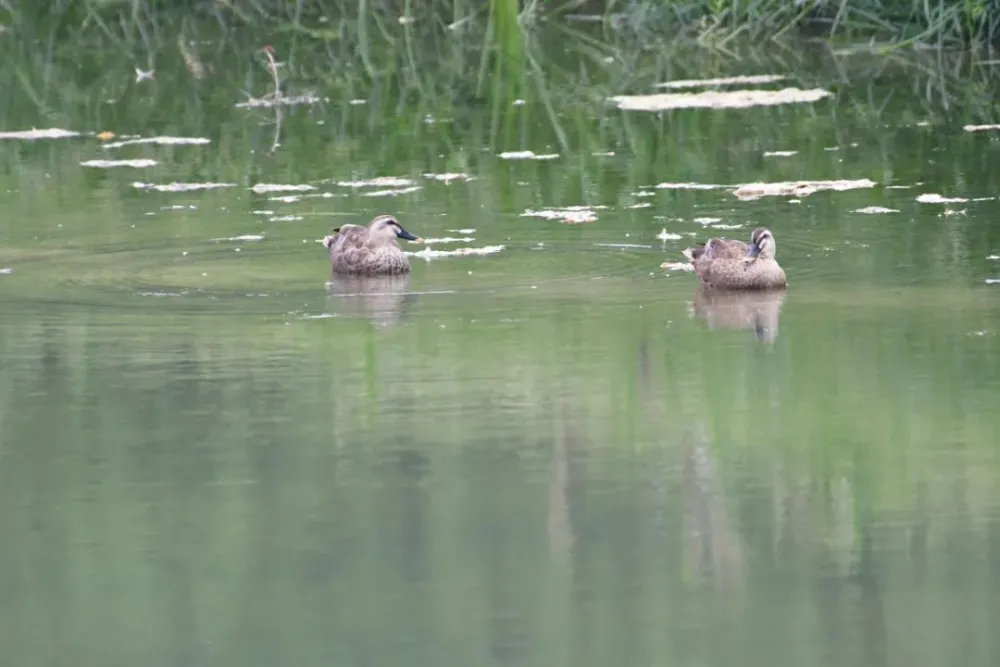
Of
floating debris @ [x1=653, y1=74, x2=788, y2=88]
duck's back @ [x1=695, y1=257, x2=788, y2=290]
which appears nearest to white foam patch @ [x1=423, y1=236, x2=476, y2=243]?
duck's back @ [x1=695, y1=257, x2=788, y2=290]

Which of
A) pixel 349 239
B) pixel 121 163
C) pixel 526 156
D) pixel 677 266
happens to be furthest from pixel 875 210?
pixel 121 163

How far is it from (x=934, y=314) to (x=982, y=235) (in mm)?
1879

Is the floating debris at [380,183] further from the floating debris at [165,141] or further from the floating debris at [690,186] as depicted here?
the floating debris at [165,141]

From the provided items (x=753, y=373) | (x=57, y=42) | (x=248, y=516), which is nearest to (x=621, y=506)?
(x=248, y=516)

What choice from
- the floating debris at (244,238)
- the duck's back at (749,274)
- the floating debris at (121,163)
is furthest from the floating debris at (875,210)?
the floating debris at (121,163)

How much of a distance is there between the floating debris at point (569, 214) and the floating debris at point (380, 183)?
1.24 m

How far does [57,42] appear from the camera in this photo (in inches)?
832

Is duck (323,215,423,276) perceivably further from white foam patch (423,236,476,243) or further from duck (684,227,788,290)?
duck (684,227,788,290)

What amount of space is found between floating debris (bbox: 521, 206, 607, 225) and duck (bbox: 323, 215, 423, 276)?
117 centimetres

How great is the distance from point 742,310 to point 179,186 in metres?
4.32

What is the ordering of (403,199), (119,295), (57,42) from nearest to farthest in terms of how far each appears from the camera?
1. (119,295)
2. (403,199)
3. (57,42)

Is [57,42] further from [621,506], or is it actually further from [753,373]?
[621,506]

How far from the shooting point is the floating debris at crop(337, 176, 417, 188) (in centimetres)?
1248

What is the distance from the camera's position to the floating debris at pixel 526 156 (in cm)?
1334
